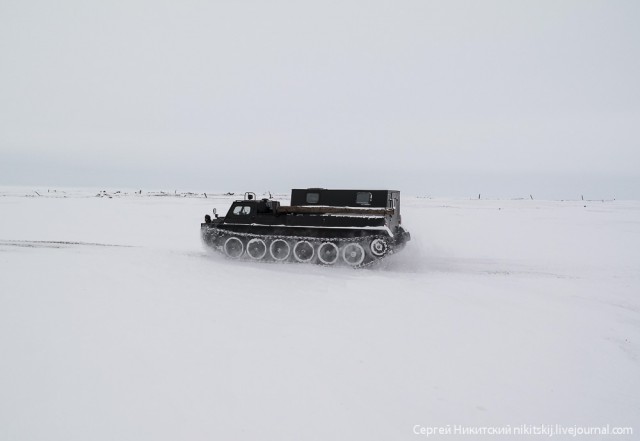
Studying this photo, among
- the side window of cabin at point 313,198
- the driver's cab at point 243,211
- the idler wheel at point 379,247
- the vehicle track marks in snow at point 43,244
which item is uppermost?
the side window of cabin at point 313,198

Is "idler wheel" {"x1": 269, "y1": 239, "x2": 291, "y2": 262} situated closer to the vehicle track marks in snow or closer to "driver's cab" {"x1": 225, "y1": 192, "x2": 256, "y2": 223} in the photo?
"driver's cab" {"x1": 225, "y1": 192, "x2": 256, "y2": 223}

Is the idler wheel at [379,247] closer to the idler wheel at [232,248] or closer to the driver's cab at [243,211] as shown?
the driver's cab at [243,211]

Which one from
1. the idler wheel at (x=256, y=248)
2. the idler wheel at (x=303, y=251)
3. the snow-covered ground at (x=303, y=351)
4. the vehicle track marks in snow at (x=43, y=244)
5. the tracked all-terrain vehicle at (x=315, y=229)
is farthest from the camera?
the vehicle track marks in snow at (x=43, y=244)

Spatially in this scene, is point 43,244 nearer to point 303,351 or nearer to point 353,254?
point 353,254

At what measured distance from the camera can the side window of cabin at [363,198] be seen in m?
14.1

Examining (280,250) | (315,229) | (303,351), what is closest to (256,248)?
(280,250)

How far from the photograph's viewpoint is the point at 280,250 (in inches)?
564

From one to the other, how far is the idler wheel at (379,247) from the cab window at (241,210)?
4.59 metres

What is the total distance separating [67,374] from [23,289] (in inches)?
200

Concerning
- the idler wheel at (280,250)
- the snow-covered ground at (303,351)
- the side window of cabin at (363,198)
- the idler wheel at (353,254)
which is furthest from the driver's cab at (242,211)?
the side window of cabin at (363,198)

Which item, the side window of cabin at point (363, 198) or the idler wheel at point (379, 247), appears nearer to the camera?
the idler wheel at point (379, 247)

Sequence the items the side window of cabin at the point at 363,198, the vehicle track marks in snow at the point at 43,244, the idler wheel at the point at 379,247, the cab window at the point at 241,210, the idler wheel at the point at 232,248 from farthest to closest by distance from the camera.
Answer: the vehicle track marks in snow at the point at 43,244, the cab window at the point at 241,210, the idler wheel at the point at 232,248, the side window of cabin at the point at 363,198, the idler wheel at the point at 379,247

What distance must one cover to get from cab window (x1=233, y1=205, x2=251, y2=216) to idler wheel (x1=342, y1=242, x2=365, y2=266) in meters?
3.74

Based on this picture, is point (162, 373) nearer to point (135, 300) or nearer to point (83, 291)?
point (135, 300)
